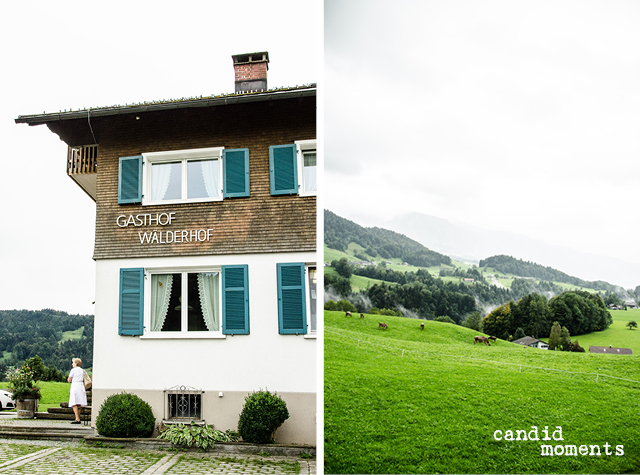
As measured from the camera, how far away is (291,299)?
4531 mm

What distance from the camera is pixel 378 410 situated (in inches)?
Answer: 121

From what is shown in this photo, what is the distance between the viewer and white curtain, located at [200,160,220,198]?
490 cm

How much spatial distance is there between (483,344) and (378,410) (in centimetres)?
99

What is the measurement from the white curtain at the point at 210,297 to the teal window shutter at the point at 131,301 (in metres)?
0.68

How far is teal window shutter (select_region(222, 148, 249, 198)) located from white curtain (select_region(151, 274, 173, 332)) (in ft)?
3.92

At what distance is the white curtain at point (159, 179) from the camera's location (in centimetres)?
495

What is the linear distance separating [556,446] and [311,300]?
2547mm

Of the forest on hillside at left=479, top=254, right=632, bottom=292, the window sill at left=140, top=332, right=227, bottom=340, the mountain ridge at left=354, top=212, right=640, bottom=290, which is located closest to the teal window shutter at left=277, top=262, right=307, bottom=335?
the window sill at left=140, top=332, right=227, bottom=340

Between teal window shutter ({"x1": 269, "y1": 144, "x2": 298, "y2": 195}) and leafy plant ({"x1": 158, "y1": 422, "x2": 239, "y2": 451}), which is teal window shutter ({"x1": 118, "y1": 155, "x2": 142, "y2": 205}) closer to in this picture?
teal window shutter ({"x1": 269, "y1": 144, "x2": 298, "y2": 195})

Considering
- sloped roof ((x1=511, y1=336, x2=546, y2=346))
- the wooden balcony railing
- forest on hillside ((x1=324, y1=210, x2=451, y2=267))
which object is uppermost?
the wooden balcony railing

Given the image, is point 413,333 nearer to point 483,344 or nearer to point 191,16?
point 483,344

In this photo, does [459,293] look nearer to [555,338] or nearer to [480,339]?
[480,339]

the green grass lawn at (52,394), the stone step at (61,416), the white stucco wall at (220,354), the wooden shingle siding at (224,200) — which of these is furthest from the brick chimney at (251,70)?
the green grass lawn at (52,394)

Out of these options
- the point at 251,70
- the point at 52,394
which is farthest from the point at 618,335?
the point at 52,394
